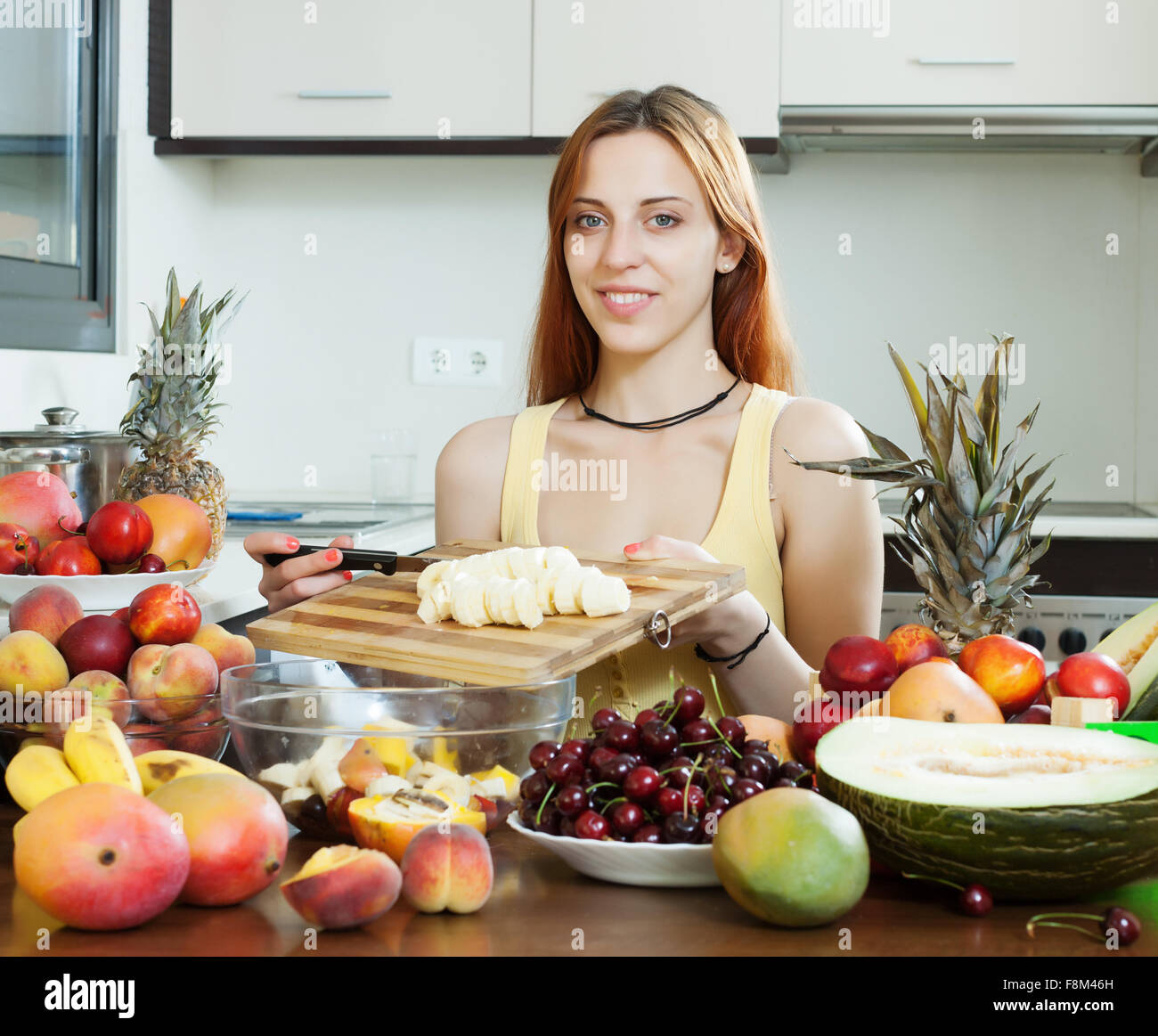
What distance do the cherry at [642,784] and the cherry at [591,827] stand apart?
0.02 meters

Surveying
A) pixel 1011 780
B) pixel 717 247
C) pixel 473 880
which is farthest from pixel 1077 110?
pixel 473 880

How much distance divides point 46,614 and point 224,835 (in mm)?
396

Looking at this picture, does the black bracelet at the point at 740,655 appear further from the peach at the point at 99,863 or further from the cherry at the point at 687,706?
the peach at the point at 99,863

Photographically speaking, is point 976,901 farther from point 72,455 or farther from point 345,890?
point 72,455

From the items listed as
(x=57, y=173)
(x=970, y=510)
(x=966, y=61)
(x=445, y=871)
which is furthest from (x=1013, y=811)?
(x=57, y=173)

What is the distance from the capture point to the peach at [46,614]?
3.12ft

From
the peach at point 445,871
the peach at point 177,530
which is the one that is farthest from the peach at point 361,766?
the peach at point 177,530

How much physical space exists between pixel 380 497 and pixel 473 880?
2393mm

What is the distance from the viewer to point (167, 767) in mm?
743

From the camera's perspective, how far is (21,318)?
2252 millimetres

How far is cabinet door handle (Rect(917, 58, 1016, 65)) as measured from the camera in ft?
8.05
